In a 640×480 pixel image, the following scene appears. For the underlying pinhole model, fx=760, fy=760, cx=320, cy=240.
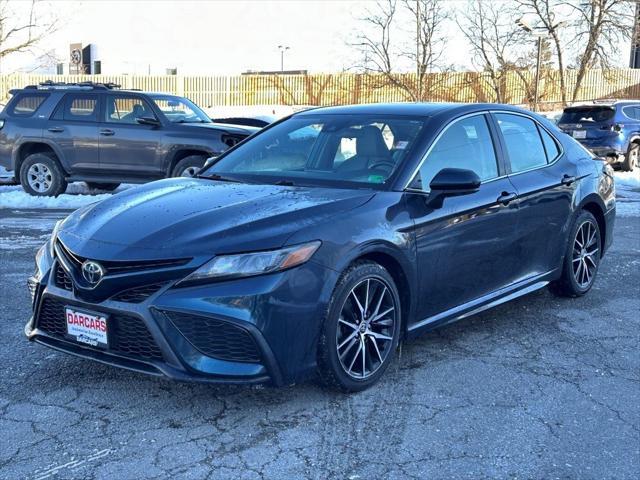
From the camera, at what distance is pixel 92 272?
371cm

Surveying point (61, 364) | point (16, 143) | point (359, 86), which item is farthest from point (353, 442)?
point (359, 86)

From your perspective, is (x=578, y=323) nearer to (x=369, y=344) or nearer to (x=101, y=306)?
(x=369, y=344)

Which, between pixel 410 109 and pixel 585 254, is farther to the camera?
pixel 585 254

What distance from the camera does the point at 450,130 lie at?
192 inches

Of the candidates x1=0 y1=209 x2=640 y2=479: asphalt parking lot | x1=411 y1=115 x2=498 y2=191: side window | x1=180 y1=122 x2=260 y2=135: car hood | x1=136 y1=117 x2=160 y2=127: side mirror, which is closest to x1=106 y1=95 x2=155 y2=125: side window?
x1=136 y1=117 x2=160 y2=127: side mirror

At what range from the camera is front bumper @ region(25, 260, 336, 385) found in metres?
3.53

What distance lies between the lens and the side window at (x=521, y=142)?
5.35 m

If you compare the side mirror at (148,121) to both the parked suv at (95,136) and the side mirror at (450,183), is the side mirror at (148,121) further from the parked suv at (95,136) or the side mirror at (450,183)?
the side mirror at (450,183)

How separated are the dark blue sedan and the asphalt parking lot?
0.28 meters

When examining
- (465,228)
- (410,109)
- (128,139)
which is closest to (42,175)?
(128,139)

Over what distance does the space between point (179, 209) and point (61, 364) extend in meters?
1.28

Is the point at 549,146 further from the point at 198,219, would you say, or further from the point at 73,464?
the point at 73,464

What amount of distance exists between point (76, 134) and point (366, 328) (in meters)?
9.05

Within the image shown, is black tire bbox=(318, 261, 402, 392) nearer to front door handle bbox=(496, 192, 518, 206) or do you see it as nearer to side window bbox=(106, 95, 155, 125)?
front door handle bbox=(496, 192, 518, 206)
